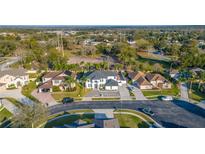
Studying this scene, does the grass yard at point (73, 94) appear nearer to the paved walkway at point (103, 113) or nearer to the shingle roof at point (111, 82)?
the shingle roof at point (111, 82)

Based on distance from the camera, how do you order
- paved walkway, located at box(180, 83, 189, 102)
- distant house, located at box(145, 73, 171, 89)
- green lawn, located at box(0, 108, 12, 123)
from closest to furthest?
green lawn, located at box(0, 108, 12, 123) < paved walkway, located at box(180, 83, 189, 102) < distant house, located at box(145, 73, 171, 89)

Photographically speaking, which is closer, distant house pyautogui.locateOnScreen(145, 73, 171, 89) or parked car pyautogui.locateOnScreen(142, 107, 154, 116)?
parked car pyautogui.locateOnScreen(142, 107, 154, 116)

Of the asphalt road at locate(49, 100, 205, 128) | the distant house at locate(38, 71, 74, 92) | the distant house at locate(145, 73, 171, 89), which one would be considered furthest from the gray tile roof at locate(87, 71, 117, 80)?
the asphalt road at locate(49, 100, 205, 128)

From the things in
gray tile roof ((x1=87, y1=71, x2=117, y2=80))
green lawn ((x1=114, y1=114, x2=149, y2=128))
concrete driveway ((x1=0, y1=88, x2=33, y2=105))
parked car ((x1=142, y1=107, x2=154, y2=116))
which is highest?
gray tile roof ((x1=87, y1=71, x2=117, y2=80))

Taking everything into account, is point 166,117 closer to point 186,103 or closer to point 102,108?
point 186,103

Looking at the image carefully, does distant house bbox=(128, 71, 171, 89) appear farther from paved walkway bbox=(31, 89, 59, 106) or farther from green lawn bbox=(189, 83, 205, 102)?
paved walkway bbox=(31, 89, 59, 106)

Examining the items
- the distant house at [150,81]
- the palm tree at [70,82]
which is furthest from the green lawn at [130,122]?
the palm tree at [70,82]
